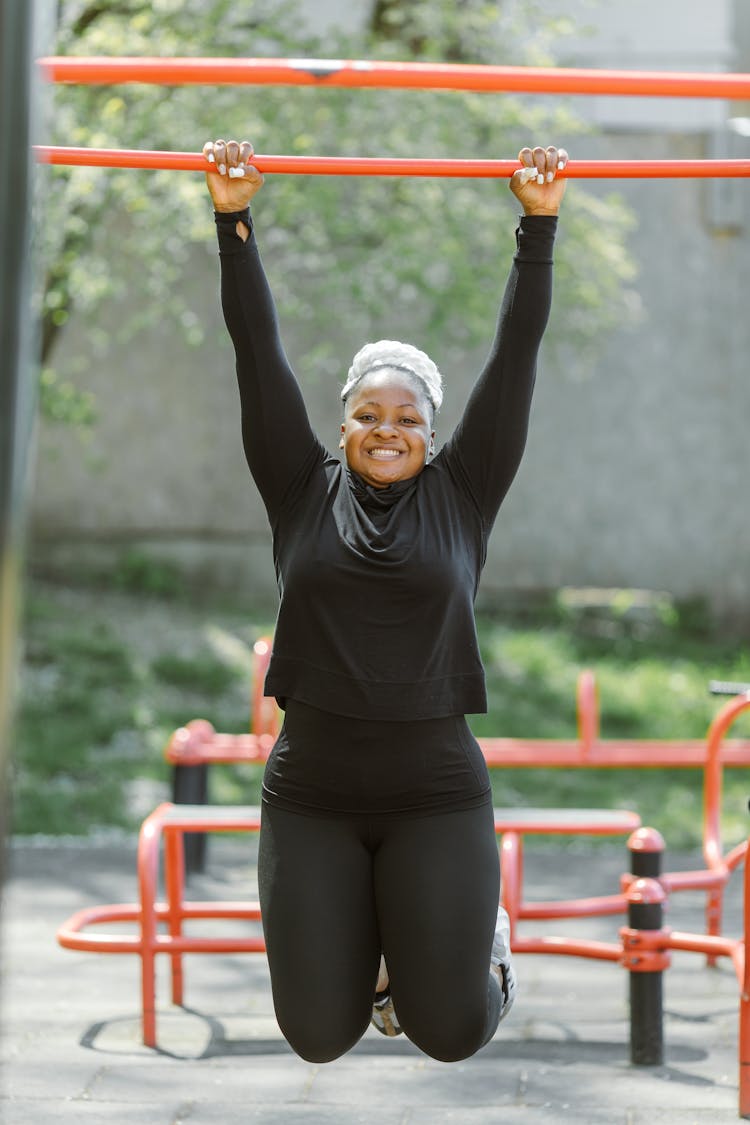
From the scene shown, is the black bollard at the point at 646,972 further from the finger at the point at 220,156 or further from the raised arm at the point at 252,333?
the finger at the point at 220,156

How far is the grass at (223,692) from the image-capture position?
951 cm

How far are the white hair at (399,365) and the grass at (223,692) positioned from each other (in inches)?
226

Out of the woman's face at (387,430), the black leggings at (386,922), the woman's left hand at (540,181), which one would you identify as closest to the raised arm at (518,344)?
the woman's left hand at (540,181)

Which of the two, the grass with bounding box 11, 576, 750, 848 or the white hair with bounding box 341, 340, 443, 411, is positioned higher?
the white hair with bounding box 341, 340, 443, 411

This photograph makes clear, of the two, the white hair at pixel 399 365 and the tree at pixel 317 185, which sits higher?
the tree at pixel 317 185

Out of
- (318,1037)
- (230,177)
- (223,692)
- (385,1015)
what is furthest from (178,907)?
(223,692)

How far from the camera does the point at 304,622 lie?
3.23 meters

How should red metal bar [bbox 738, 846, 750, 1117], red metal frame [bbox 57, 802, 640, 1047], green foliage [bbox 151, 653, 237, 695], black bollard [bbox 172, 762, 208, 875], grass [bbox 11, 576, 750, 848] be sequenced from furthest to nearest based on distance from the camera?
green foliage [bbox 151, 653, 237, 695] < grass [bbox 11, 576, 750, 848] < black bollard [bbox 172, 762, 208, 875] < red metal frame [bbox 57, 802, 640, 1047] < red metal bar [bbox 738, 846, 750, 1117]

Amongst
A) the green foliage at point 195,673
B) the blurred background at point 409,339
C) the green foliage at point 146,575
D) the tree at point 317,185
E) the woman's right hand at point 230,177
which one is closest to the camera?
the woman's right hand at point 230,177

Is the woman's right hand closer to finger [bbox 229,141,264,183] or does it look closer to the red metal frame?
finger [bbox 229,141,264,183]

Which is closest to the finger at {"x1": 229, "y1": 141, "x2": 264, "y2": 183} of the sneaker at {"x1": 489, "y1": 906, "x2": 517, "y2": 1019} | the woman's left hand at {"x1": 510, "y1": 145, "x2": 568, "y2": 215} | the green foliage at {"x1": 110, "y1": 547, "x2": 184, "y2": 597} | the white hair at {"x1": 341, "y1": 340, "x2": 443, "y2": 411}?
the white hair at {"x1": 341, "y1": 340, "x2": 443, "y2": 411}

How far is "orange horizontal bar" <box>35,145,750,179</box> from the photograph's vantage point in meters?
3.41

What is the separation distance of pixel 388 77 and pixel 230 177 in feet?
1.26

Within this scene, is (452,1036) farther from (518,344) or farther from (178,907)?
(178,907)
